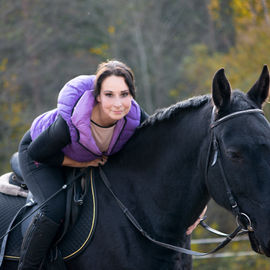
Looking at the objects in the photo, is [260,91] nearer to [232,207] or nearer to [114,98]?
[232,207]

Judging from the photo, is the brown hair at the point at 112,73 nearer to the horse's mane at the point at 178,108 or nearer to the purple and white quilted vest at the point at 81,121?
the purple and white quilted vest at the point at 81,121

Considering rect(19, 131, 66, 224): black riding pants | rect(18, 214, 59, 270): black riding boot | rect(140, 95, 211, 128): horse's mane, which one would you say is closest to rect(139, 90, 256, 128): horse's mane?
rect(140, 95, 211, 128): horse's mane

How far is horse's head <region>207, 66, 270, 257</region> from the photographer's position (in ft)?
10.2

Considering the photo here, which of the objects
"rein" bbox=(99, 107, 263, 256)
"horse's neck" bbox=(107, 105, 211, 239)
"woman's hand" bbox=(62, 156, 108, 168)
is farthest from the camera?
"woman's hand" bbox=(62, 156, 108, 168)

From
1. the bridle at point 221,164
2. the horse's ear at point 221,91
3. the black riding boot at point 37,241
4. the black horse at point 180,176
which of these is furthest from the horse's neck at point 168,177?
the black riding boot at point 37,241

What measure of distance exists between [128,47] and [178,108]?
22378 mm

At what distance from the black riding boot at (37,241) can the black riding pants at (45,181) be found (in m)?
0.06

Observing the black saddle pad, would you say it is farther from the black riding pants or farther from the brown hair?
the brown hair

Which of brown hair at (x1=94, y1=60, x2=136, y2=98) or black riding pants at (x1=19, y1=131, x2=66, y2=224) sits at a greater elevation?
brown hair at (x1=94, y1=60, x2=136, y2=98)

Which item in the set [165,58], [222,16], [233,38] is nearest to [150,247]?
[222,16]

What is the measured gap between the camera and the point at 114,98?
373 cm

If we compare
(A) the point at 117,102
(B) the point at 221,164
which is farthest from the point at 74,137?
(B) the point at 221,164

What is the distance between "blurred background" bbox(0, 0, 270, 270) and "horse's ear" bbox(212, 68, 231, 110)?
10.8 metres

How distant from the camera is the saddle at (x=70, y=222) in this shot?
3.72m
